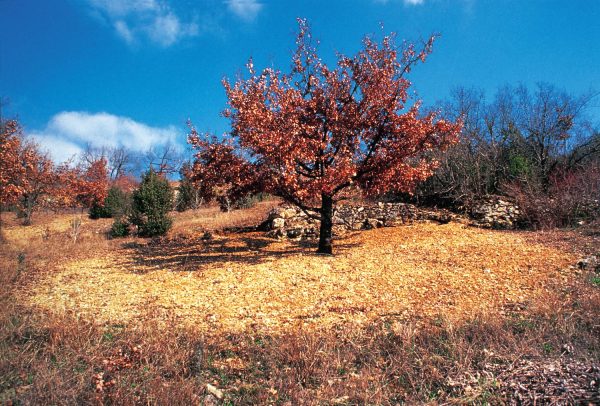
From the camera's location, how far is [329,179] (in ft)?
26.8

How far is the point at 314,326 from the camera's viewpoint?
5.23 m

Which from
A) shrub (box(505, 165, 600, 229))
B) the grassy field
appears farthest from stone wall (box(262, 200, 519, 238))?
the grassy field

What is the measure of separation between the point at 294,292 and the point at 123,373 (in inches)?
136

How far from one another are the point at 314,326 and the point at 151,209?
38.6 feet

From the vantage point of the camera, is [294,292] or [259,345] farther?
[294,292]

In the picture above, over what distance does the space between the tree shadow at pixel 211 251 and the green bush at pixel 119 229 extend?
292 centimetres

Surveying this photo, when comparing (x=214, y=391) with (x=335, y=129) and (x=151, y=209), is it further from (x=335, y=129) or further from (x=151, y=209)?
(x=151, y=209)

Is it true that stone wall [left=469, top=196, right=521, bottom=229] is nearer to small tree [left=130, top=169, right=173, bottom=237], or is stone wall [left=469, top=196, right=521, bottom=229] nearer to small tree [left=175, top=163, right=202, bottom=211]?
small tree [left=130, top=169, right=173, bottom=237]

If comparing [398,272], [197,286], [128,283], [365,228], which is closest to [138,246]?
[128,283]

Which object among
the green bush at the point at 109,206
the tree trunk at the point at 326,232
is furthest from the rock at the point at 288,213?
the green bush at the point at 109,206

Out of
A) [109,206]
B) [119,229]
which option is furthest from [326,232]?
[109,206]

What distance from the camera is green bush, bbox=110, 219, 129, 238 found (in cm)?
1575

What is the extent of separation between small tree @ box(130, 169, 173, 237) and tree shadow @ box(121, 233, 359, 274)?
166 cm

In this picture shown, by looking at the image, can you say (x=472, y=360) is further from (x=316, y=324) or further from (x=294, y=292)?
(x=294, y=292)
